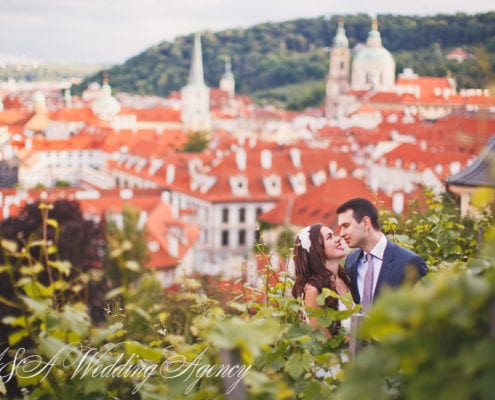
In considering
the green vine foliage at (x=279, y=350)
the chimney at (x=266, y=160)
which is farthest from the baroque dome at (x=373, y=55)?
the green vine foliage at (x=279, y=350)

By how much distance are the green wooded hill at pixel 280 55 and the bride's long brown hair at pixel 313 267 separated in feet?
366

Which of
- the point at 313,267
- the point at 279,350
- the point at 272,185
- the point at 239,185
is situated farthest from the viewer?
the point at 272,185

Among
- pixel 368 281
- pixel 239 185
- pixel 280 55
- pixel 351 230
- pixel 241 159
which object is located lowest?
pixel 239 185

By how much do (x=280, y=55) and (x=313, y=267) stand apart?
149 metres

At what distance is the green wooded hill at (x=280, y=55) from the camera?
409 feet

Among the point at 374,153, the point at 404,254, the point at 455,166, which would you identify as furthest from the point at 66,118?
the point at 404,254

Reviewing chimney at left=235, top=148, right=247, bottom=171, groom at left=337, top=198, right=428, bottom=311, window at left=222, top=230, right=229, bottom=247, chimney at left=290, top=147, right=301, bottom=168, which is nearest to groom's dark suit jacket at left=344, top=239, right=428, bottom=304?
groom at left=337, top=198, right=428, bottom=311

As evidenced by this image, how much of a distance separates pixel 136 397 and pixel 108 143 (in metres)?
65.8

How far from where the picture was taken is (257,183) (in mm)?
39688

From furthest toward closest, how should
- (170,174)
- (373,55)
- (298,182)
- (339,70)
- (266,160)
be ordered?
(339,70) → (373,55) → (170,174) → (266,160) → (298,182)

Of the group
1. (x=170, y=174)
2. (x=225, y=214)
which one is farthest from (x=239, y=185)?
(x=170, y=174)

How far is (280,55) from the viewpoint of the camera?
15012cm

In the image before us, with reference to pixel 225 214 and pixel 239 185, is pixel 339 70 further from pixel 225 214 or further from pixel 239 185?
pixel 225 214

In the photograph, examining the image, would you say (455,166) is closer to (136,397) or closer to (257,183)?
(257,183)
